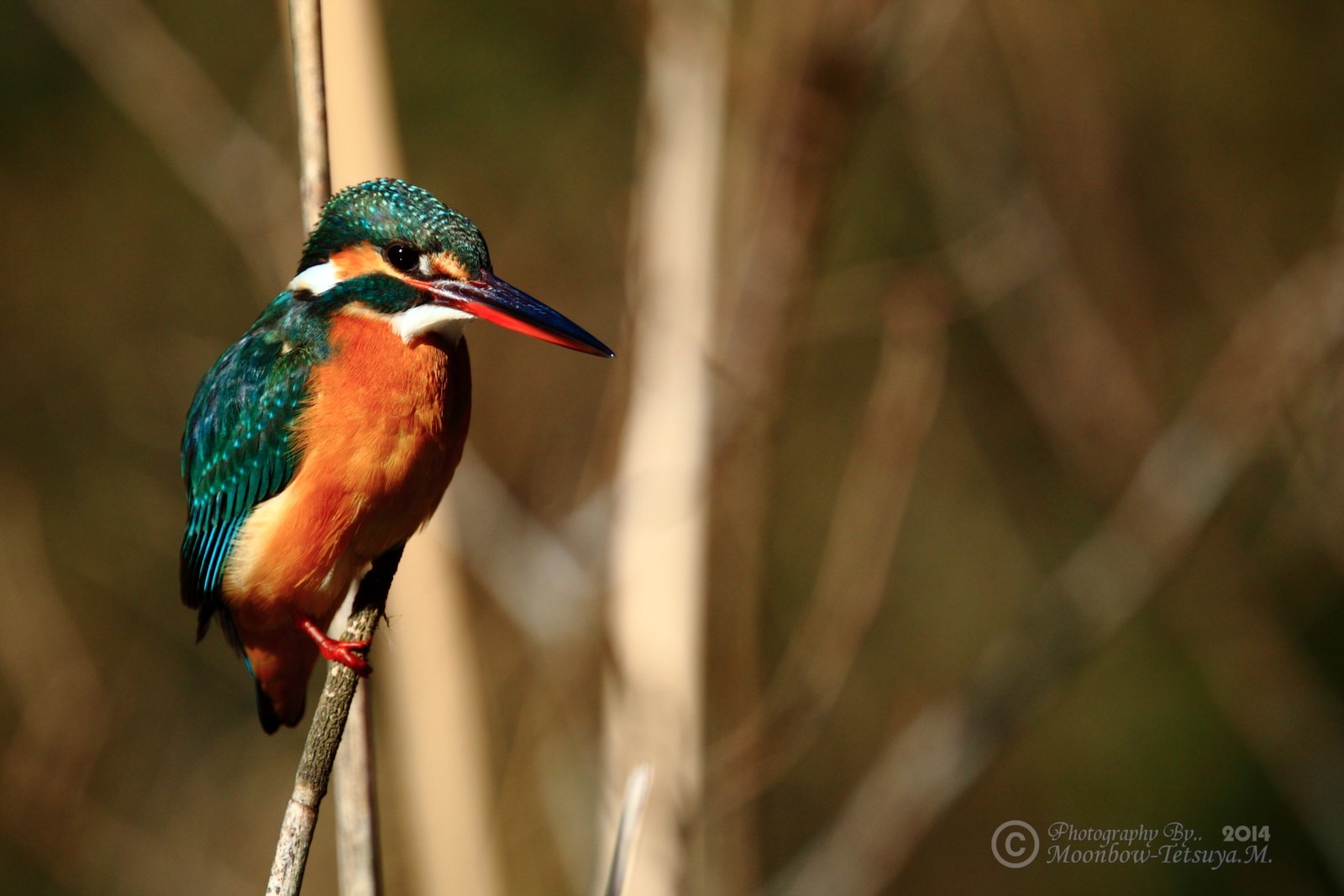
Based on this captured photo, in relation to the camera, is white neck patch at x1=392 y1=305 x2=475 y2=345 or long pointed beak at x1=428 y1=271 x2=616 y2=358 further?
white neck patch at x1=392 y1=305 x2=475 y2=345

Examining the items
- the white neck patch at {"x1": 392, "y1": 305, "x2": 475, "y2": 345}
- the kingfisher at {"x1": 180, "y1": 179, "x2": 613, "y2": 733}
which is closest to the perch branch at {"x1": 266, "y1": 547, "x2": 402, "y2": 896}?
the kingfisher at {"x1": 180, "y1": 179, "x2": 613, "y2": 733}

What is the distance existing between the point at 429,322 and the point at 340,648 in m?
0.51

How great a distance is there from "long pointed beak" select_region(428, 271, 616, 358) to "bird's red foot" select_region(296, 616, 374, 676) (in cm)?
49

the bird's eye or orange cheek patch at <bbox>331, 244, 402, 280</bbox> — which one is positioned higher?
orange cheek patch at <bbox>331, 244, 402, 280</bbox>

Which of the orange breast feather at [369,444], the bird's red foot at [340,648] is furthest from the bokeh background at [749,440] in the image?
the orange breast feather at [369,444]

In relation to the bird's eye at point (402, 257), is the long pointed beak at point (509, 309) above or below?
below

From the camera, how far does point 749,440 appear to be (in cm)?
274

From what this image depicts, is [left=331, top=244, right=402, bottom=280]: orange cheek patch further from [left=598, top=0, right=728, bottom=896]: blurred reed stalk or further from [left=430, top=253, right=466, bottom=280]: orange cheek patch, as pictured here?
[left=598, top=0, right=728, bottom=896]: blurred reed stalk

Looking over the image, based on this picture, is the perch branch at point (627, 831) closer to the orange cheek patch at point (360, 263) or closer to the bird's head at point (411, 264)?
the bird's head at point (411, 264)

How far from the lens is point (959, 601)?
5.50 metres

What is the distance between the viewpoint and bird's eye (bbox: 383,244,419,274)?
184 centimetres

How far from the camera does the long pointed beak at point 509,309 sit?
168cm

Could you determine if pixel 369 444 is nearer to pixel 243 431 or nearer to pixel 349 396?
pixel 349 396
